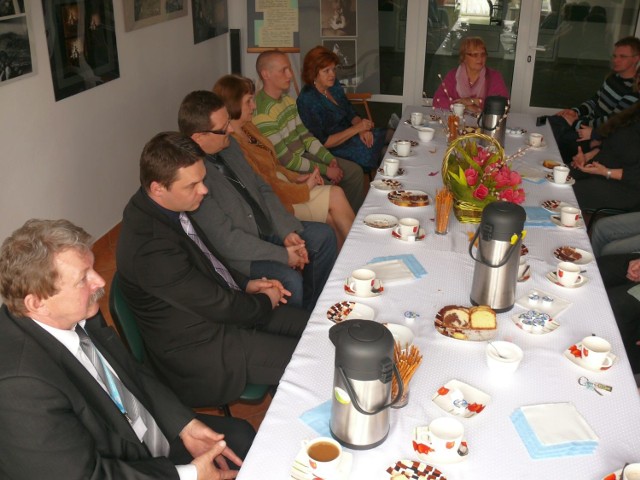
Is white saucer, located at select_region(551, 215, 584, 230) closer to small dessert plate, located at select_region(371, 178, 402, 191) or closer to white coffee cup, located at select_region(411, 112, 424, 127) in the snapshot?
small dessert plate, located at select_region(371, 178, 402, 191)

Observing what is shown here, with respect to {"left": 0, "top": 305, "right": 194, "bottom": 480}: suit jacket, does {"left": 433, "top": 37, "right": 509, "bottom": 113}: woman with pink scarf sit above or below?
above

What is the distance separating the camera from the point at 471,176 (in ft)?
8.12

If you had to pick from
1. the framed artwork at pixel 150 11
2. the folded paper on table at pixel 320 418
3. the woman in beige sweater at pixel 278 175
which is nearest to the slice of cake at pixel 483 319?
the folded paper on table at pixel 320 418

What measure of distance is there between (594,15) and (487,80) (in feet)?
6.64

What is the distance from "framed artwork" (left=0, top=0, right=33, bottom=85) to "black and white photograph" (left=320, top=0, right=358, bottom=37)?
3.34 m

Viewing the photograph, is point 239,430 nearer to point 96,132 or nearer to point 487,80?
point 96,132

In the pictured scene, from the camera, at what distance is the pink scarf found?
4.67m

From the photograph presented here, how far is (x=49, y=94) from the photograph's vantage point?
11.7 ft

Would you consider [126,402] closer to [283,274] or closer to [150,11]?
[283,274]

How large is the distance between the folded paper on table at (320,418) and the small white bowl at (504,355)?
1.49ft

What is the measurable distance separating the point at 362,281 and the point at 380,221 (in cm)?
65

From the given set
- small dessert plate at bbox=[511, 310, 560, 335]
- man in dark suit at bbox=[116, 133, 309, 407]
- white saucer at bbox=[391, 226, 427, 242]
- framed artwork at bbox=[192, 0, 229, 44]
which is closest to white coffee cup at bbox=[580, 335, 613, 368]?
small dessert plate at bbox=[511, 310, 560, 335]

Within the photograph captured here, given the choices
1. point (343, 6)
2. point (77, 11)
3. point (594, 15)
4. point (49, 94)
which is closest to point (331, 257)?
point (49, 94)

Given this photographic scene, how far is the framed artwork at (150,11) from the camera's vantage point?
4246 millimetres
